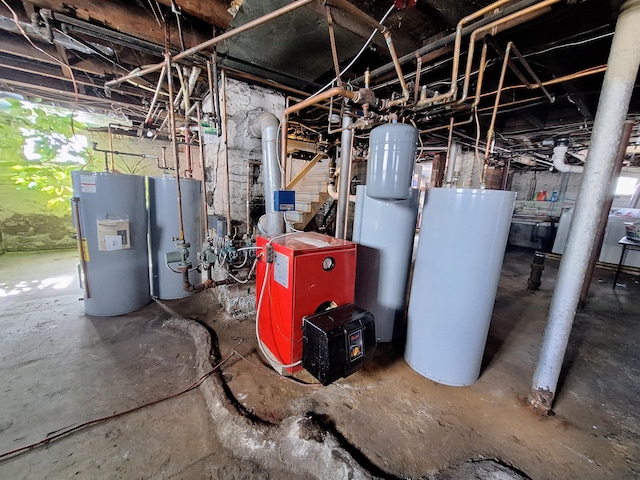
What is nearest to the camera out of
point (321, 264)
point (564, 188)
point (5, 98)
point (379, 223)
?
point (321, 264)

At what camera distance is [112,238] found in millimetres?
2236

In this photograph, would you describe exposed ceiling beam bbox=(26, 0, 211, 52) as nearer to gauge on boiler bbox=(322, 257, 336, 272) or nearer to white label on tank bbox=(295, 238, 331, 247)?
white label on tank bbox=(295, 238, 331, 247)

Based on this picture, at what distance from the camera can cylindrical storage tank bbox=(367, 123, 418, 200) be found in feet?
4.63

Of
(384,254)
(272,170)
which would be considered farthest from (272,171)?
(384,254)

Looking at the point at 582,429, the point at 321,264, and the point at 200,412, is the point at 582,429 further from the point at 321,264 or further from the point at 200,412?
the point at 200,412

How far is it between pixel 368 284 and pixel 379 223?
1.62 feet

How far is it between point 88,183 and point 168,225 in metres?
0.70

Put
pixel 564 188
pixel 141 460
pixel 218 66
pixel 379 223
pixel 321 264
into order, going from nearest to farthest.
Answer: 1. pixel 141 460
2. pixel 321 264
3. pixel 379 223
4. pixel 218 66
5. pixel 564 188

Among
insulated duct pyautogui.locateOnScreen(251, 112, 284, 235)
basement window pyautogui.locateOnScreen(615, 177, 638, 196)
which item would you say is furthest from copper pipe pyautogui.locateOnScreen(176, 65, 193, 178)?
basement window pyautogui.locateOnScreen(615, 177, 638, 196)

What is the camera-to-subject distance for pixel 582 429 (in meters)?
1.37

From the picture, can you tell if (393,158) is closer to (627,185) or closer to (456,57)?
(456,57)

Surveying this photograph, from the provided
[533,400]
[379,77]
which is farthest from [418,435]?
[379,77]

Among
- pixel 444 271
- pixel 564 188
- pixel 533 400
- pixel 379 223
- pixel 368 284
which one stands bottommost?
pixel 533 400

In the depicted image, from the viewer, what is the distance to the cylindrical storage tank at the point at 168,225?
2.53 meters
